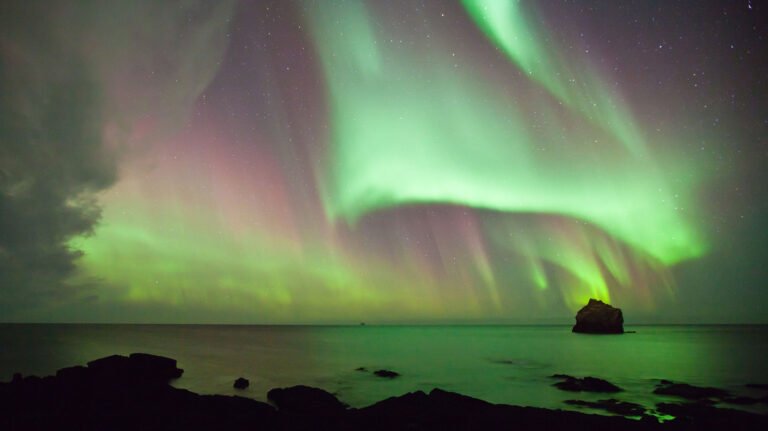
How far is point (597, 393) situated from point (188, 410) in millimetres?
28707

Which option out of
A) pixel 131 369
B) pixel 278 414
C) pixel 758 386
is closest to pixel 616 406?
pixel 758 386

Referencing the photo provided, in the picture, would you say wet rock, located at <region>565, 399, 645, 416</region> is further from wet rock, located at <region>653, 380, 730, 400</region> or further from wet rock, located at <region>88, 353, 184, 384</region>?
wet rock, located at <region>88, 353, 184, 384</region>

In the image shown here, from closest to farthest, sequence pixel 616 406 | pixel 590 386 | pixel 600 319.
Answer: pixel 616 406, pixel 590 386, pixel 600 319

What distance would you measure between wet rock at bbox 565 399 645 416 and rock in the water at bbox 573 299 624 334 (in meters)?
126

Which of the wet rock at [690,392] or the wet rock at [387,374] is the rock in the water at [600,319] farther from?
the wet rock at [387,374]

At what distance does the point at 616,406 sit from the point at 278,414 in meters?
21.1

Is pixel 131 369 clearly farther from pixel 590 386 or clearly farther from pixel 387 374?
pixel 590 386

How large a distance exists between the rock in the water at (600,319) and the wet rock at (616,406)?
126 m

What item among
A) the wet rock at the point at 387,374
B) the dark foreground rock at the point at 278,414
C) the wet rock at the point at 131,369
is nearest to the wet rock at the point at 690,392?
the dark foreground rock at the point at 278,414

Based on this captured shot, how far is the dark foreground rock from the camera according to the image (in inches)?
727

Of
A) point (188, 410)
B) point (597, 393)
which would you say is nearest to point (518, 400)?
point (597, 393)

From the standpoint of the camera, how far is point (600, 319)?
14238cm

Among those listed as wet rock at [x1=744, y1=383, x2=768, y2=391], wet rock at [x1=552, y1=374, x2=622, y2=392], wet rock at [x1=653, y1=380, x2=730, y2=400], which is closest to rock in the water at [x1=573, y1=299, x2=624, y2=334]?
wet rock at [x1=744, y1=383, x2=768, y2=391]

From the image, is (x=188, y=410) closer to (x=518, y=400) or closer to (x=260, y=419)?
(x=260, y=419)
